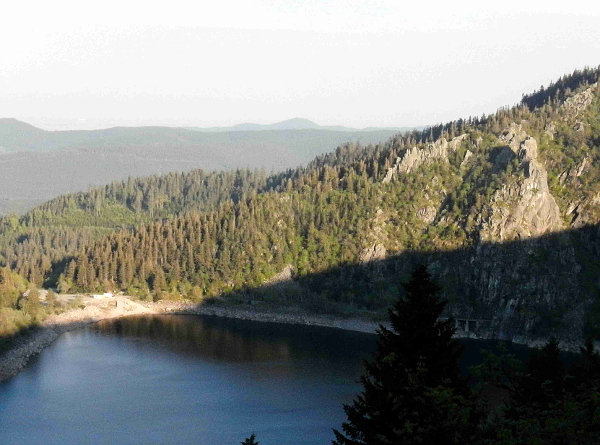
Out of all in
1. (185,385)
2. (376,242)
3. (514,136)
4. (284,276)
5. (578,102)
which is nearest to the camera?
(185,385)

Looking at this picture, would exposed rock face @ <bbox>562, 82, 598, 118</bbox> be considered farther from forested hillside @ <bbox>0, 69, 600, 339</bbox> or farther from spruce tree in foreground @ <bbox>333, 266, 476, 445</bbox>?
spruce tree in foreground @ <bbox>333, 266, 476, 445</bbox>

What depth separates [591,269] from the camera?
89938mm

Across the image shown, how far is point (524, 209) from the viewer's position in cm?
9388

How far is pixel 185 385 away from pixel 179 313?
3607 cm

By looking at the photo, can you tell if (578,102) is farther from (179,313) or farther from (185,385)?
(185,385)

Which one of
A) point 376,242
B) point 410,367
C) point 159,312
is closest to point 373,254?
point 376,242

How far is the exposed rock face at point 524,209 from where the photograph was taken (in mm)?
93188

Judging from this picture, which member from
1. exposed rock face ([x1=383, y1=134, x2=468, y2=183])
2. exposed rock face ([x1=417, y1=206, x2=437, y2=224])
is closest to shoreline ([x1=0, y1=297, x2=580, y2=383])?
exposed rock face ([x1=417, y1=206, x2=437, y2=224])

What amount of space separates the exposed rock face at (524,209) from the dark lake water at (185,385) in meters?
16.4

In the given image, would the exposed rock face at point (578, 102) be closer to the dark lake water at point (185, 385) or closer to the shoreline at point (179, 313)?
the shoreline at point (179, 313)

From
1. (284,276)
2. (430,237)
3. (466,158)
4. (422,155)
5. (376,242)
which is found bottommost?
(284,276)

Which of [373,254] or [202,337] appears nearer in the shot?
[202,337]

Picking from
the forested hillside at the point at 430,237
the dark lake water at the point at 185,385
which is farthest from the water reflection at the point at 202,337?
the forested hillside at the point at 430,237

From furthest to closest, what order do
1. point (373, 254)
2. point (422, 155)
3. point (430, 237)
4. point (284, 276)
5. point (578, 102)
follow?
point (422, 155), point (578, 102), point (284, 276), point (373, 254), point (430, 237)
